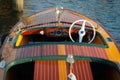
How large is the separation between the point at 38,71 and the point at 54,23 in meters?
3.74

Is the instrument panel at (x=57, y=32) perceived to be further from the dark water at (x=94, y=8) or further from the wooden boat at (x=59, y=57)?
the dark water at (x=94, y=8)

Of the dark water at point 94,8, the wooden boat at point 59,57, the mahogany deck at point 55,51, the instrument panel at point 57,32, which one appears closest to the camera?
the wooden boat at point 59,57

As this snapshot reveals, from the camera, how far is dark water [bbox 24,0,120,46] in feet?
62.8

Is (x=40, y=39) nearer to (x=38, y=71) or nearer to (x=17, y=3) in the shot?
(x=38, y=71)

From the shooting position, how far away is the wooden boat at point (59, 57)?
6.89 m

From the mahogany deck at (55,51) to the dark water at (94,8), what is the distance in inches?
390

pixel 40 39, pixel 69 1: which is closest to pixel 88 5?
pixel 69 1

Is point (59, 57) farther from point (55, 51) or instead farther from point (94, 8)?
point (94, 8)

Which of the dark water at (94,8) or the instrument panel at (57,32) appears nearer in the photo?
the instrument panel at (57,32)

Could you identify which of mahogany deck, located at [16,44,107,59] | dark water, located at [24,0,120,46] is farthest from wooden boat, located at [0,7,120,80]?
dark water, located at [24,0,120,46]

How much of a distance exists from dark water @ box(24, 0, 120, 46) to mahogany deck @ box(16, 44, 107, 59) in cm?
990

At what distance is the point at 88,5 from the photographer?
75.5 feet

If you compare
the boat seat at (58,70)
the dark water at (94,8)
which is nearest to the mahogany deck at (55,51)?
the boat seat at (58,70)

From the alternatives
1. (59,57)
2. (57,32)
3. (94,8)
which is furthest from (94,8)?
(59,57)
